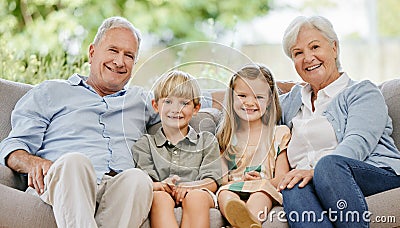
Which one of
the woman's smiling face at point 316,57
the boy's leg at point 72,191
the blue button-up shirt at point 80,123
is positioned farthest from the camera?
the woman's smiling face at point 316,57

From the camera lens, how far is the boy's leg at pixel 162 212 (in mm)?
2066

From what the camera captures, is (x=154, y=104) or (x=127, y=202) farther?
Result: (x=154, y=104)

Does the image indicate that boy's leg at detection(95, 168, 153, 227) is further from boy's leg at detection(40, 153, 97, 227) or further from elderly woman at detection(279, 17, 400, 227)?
elderly woman at detection(279, 17, 400, 227)

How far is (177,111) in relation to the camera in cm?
231

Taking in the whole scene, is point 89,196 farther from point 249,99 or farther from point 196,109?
point 249,99

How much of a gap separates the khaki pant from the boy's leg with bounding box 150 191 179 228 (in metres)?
0.03

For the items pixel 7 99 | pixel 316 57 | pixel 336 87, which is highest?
pixel 316 57

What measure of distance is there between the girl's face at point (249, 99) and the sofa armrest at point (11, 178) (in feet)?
2.73

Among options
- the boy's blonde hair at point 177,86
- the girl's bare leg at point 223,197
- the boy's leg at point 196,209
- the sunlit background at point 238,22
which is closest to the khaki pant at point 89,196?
the boy's leg at point 196,209

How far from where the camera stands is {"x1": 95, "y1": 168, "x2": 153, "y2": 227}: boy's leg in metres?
2.03

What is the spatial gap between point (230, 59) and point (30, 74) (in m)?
1.59

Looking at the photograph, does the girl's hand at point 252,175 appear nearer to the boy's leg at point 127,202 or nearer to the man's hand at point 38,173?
the boy's leg at point 127,202

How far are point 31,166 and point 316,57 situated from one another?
1131 mm

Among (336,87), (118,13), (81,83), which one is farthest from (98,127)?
(118,13)
